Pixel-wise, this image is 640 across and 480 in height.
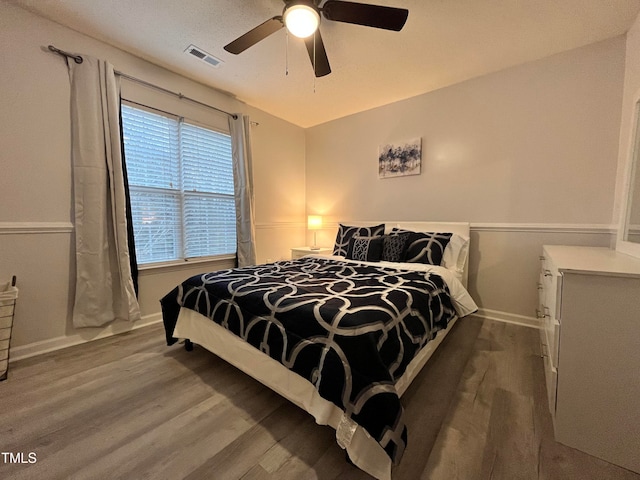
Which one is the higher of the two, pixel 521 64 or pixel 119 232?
pixel 521 64

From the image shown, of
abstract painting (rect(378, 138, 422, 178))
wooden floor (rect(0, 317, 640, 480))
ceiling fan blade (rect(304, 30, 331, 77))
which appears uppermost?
ceiling fan blade (rect(304, 30, 331, 77))

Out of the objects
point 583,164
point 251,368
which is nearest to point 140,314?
point 251,368

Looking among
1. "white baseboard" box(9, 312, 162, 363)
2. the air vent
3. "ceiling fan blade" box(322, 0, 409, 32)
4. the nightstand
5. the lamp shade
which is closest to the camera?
"ceiling fan blade" box(322, 0, 409, 32)

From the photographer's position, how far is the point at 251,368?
1.52 meters

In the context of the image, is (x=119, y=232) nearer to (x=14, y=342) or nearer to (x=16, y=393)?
(x=14, y=342)

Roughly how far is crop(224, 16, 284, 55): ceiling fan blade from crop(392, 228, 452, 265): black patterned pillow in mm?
2054

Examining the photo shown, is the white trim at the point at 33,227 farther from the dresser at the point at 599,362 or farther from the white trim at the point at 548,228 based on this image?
the white trim at the point at 548,228

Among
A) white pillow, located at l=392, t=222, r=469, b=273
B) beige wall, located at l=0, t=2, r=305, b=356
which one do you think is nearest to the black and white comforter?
white pillow, located at l=392, t=222, r=469, b=273

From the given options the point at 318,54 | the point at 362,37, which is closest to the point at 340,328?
the point at 318,54

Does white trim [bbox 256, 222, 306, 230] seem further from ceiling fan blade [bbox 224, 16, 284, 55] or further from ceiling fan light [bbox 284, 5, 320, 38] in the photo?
ceiling fan light [bbox 284, 5, 320, 38]

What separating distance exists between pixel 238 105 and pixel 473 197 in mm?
3025

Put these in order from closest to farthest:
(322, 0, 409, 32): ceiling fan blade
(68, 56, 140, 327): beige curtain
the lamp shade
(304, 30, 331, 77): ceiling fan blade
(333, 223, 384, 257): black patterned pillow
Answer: (322, 0, 409, 32): ceiling fan blade → (304, 30, 331, 77): ceiling fan blade → (68, 56, 140, 327): beige curtain → (333, 223, 384, 257): black patterned pillow → the lamp shade

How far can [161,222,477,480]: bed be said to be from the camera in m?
1.03

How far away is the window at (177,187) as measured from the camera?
2514mm
